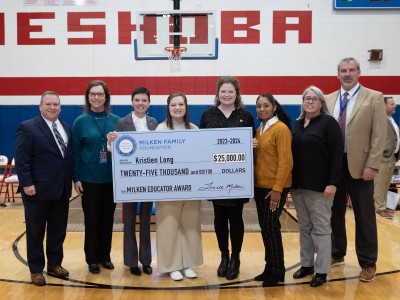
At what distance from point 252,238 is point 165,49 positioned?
4.24 meters

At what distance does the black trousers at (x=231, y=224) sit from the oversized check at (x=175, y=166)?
153 mm

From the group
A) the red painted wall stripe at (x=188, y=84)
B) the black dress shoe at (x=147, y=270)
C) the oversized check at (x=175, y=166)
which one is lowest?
the black dress shoe at (x=147, y=270)

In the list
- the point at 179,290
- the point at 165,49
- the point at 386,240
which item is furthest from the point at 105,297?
the point at 165,49

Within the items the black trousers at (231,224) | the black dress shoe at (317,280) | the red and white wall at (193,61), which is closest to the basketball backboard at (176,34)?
the red and white wall at (193,61)

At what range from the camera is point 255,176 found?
365 centimetres

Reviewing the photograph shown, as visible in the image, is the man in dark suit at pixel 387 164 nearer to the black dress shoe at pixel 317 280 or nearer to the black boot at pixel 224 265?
the black dress shoe at pixel 317 280

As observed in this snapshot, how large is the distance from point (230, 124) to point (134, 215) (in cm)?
125

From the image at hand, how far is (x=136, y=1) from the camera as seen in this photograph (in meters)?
10.2

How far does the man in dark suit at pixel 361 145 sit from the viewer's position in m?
3.62

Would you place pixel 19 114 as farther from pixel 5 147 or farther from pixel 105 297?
pixel 105 297

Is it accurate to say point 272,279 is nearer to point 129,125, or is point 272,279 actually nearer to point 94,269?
point 94,269

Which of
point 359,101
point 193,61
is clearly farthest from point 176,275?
point 193,61

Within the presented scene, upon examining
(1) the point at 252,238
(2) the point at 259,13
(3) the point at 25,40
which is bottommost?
(1) the point at 252,238

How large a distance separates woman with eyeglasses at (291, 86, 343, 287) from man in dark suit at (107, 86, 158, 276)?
1.38 metres
